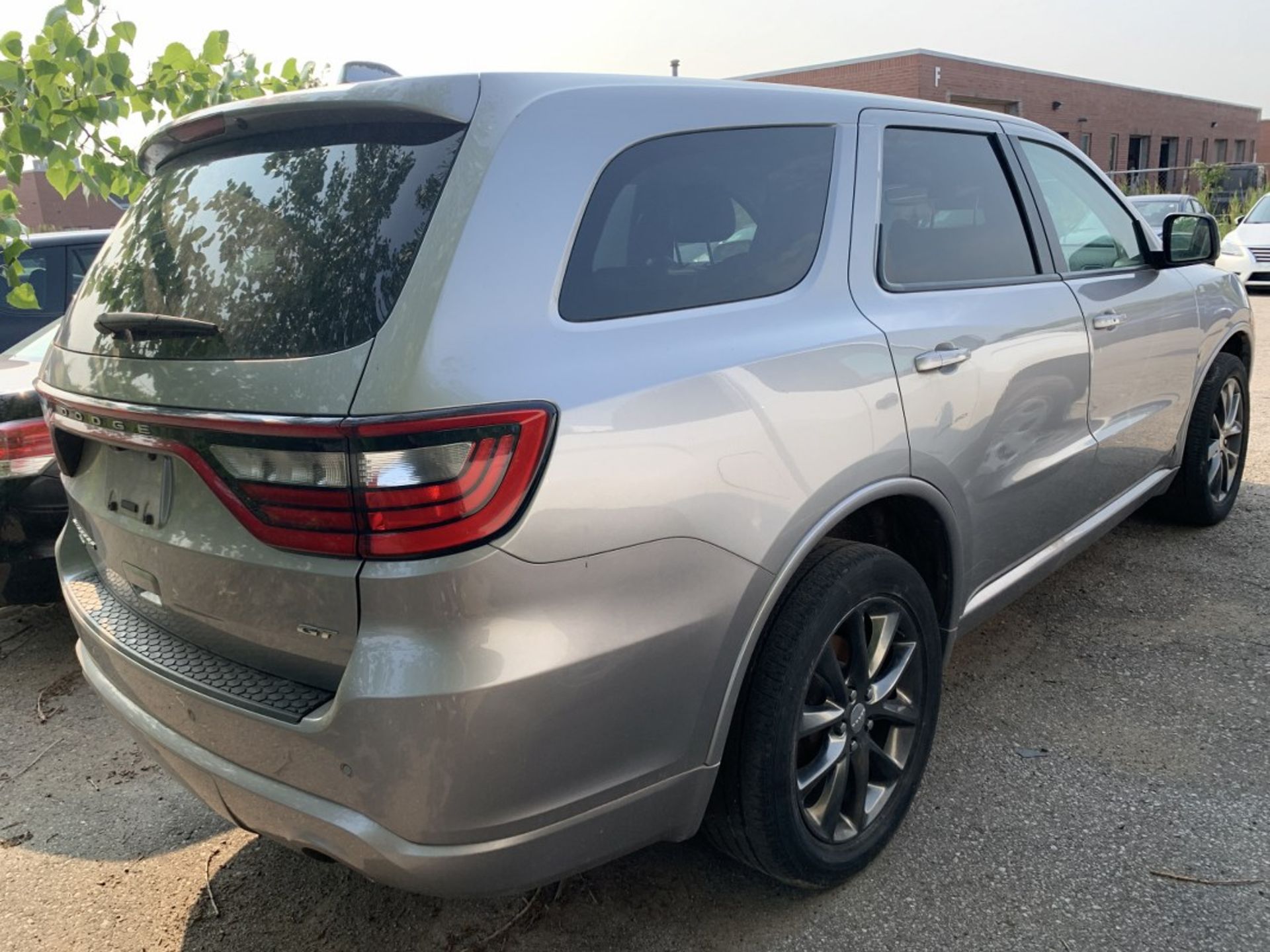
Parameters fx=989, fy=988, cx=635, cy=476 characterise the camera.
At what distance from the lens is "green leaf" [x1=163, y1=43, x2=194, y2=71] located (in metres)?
3.70

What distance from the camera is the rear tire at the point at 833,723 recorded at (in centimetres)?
209

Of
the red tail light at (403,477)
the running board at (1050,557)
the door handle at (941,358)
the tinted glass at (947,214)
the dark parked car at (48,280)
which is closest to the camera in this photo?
the red tail light at (403,477)

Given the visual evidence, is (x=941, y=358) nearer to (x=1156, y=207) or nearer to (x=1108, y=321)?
(x=1108, y=321)

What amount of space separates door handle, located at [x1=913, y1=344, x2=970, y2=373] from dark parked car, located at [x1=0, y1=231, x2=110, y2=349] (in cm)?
519

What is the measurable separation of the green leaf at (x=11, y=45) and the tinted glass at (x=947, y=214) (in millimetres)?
2938

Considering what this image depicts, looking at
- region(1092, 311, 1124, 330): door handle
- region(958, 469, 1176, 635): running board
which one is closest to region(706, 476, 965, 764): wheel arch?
region(958, 469, 1176, 635): running board

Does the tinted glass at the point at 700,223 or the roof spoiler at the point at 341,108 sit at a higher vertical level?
the roof spoiler at the point at 341,108

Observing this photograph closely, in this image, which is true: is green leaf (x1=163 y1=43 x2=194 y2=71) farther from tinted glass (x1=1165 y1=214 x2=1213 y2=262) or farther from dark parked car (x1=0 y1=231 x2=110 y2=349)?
tinted glass (x1=1165 y1=214 x2=1213 y2=262)

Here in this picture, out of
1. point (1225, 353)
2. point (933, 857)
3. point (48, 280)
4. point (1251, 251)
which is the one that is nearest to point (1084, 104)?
point (1251, 251)

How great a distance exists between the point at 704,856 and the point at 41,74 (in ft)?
11.1

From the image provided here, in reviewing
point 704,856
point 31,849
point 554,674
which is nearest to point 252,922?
point 31,849

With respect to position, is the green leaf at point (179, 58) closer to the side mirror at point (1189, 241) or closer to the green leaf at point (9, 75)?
the green leaf at point (9, 75)

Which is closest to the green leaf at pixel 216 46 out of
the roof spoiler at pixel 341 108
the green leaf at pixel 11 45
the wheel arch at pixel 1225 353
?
the green leaf at pixel 11 45

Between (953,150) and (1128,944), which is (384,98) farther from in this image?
(1128,944)
